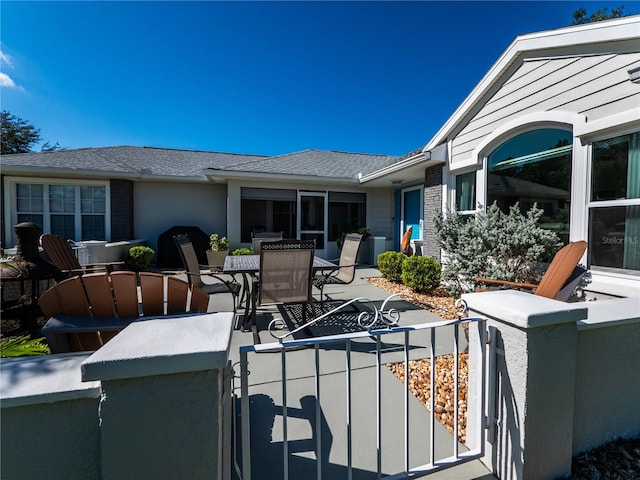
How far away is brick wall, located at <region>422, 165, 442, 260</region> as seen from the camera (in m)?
6.42

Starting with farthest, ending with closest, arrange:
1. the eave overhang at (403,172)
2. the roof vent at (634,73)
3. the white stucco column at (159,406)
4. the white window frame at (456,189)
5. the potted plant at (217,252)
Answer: the potted plant at (217,252) < the eave overhang at (403,172) < the white window frame at (456,189) < the roof vent at (634,73) < the white stucco column at (159,406)

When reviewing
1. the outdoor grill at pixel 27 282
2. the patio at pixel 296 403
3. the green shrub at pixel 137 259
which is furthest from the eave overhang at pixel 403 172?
the green shrub at pixel 137 259

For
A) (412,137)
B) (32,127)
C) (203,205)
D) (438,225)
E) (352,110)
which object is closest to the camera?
(438,225)

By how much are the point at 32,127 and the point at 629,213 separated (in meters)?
33.8

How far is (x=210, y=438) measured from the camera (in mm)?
1003

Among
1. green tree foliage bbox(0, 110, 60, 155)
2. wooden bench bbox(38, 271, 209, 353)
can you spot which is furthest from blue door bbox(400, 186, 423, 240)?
green tree foliage bbox(0, 110, 60, 155)

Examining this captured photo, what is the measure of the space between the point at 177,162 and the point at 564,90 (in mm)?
11873

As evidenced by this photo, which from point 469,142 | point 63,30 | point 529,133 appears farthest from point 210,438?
point 63,30

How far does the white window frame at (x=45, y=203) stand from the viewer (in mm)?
8250

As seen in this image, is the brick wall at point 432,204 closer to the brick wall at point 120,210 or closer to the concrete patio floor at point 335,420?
the concrete patio floor at point 335,420

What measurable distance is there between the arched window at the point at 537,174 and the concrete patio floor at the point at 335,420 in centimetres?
281

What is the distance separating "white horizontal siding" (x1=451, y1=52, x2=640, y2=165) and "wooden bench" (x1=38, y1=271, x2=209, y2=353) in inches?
201

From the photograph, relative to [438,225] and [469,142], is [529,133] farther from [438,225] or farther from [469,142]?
[438,225]

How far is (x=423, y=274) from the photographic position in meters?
5.64
